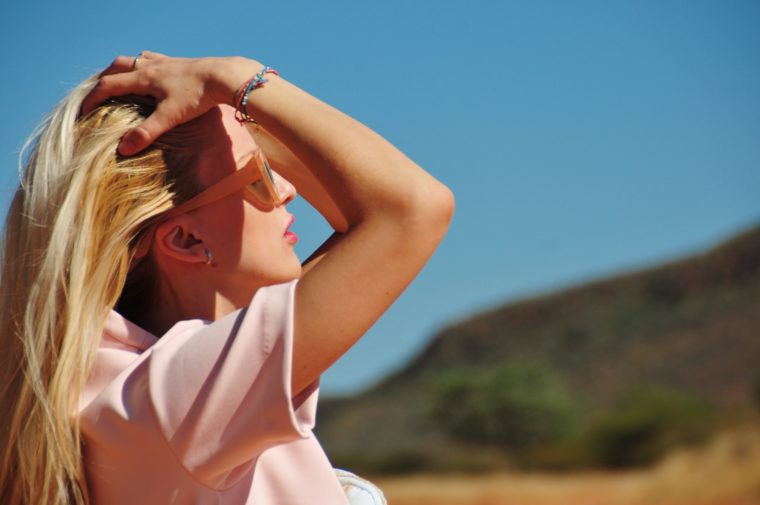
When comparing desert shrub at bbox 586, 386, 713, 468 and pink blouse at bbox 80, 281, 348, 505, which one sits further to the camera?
desert shrub at bbox 586, 386, 713, 468

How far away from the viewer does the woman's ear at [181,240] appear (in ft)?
6.44

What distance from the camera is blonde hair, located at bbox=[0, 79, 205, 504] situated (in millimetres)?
1772

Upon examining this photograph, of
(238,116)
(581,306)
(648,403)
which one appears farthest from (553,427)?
(238,116)

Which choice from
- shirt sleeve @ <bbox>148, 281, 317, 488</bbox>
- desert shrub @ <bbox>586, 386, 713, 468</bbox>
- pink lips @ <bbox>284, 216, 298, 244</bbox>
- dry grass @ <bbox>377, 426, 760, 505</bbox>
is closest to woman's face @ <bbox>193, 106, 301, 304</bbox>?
pink lips @ <bbox>284, 216, 298, 244</bbox>

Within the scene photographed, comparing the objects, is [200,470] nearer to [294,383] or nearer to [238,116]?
[294,383]

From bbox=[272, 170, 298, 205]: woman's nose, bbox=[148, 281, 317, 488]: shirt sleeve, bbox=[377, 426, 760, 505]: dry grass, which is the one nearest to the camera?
bbox=[148, 281, 317, 488]: shirt sleeve

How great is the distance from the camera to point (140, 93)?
195cm

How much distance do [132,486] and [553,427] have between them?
126 ft

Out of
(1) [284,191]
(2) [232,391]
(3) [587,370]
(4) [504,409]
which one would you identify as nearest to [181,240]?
(1) [284,191]

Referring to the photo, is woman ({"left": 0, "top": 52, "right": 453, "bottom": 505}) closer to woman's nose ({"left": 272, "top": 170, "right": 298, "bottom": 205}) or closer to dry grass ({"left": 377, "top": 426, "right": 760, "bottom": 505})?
woman's nose ({"left": 272, "top": 170, "right": 298, "bottom": 205})

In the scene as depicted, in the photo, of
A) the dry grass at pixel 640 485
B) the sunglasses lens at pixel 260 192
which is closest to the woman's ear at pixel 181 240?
the sunglasses lens at pixel 260 192

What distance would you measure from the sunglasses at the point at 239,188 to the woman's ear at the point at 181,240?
15 mm

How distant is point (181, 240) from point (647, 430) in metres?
34.5

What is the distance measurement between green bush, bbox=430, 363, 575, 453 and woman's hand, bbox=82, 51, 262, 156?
37193 mm
